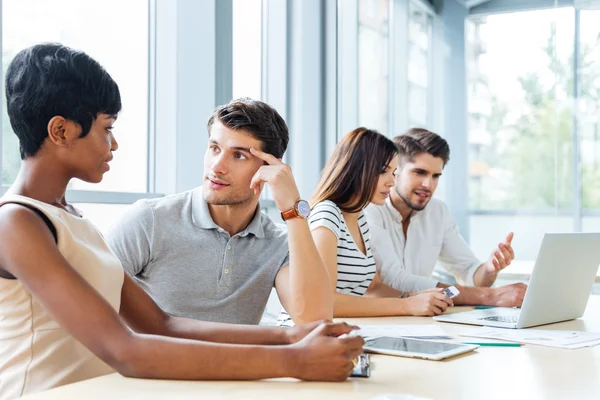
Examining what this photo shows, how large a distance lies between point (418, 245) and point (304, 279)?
1575 mm

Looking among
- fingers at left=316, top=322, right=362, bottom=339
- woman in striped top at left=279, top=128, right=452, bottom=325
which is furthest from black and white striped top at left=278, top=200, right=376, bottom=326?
fingers at left=316, top=322, right=362, bottom=339

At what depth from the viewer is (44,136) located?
4.71 feet

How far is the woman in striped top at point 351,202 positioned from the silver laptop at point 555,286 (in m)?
0.45

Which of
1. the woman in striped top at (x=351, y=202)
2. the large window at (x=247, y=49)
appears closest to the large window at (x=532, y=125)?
the large window at (x=247, y=49)

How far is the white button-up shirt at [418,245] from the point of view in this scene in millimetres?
3104

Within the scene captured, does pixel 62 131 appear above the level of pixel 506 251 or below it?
above

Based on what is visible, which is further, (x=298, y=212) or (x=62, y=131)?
(x=298, y=212)

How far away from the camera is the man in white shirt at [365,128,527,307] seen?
122 inches

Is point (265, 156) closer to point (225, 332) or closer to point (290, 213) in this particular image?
point (290, 213)

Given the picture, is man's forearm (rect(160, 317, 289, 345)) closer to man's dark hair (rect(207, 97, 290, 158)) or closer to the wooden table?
the wooden table

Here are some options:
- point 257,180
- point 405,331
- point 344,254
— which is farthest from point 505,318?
point 257,180

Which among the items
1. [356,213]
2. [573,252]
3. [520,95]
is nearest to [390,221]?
[356,213]

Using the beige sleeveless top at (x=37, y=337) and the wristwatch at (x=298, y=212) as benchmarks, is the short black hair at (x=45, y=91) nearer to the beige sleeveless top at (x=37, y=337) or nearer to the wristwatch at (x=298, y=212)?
the beige sleeveless top at (x=37, y=337)

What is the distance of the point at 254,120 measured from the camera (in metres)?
2.11
